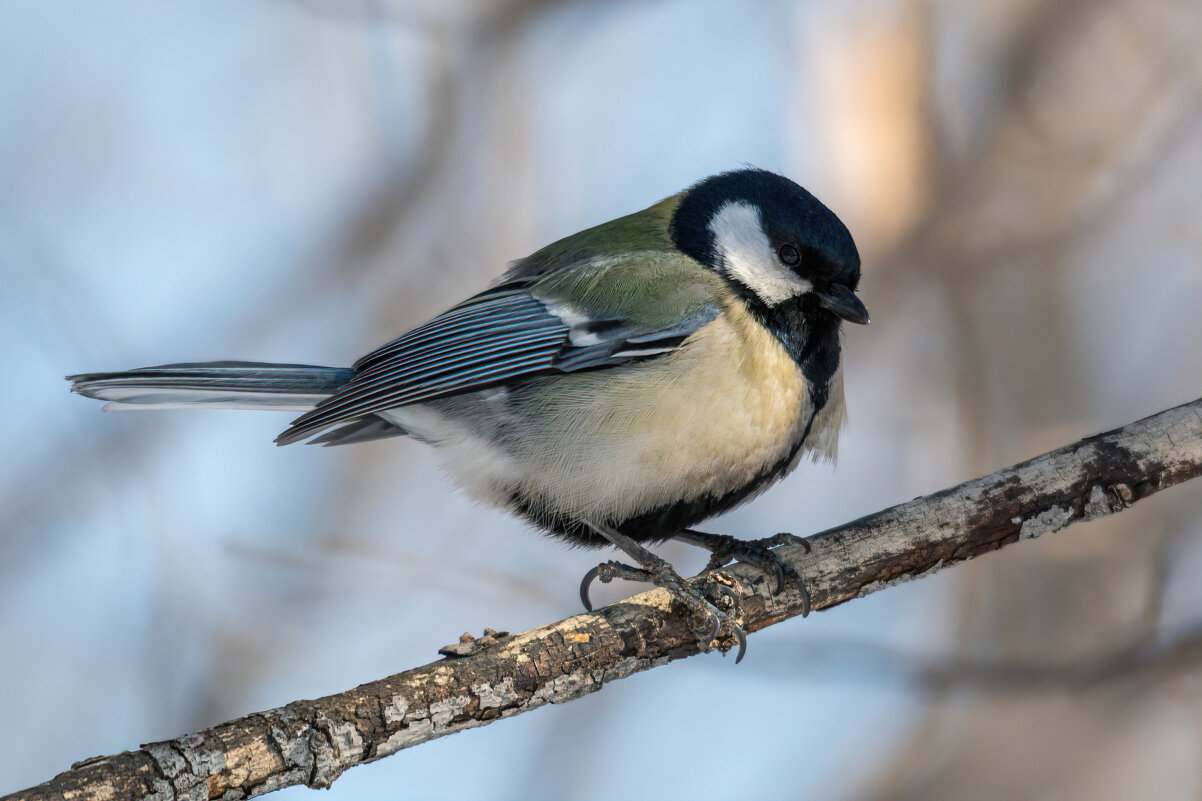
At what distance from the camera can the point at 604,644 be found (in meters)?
2.33

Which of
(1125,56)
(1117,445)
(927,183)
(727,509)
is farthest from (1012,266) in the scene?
(727,509)

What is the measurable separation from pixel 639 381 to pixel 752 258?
0.53m

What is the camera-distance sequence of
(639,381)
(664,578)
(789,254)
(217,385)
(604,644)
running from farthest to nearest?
(217,385) → (789,254) → (639,381) → (664,578) → (604,644)

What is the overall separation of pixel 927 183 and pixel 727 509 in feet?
7.63

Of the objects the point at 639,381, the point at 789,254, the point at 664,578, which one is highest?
the point at 789,254

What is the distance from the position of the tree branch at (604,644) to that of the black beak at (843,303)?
537 millimetres

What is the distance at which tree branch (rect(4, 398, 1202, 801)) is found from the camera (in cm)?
185

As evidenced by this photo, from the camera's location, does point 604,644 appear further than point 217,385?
No

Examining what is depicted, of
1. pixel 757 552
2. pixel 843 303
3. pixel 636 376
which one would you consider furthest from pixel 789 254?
pixel 757 552

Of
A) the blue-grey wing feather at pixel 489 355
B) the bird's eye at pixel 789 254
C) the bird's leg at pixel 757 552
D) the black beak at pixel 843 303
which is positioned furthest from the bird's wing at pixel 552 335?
the bird's leg at pixel 757 552

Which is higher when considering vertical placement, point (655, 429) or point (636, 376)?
point (636, 376)

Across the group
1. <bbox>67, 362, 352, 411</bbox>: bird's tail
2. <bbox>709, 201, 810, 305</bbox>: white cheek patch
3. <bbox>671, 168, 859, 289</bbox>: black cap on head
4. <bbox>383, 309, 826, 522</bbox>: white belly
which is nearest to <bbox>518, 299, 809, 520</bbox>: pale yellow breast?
<bbox>383, 309, 826, 522</bbox>: white belly

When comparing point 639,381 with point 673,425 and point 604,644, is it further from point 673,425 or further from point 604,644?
point 604,644

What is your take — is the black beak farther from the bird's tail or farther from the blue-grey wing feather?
the bird's tail
